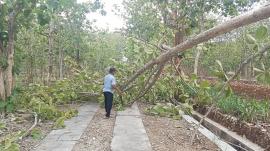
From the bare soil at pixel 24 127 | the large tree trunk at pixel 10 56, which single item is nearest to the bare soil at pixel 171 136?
the bare soil at pixel 24 127

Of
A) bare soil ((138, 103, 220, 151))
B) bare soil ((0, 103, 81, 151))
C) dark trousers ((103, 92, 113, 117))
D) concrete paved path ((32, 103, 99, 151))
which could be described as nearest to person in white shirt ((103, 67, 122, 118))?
dark trousers ((103, 92, 113, 117))

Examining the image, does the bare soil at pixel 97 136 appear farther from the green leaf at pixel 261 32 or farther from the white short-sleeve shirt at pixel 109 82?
the green leaf at pixel 261 32

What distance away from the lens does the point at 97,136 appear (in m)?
8.28

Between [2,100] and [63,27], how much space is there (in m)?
8.70

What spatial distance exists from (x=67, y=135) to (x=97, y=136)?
0.60 m

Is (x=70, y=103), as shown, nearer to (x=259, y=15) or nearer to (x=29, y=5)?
(x=29, y=5)

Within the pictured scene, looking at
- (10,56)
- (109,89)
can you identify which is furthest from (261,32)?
(10,56)

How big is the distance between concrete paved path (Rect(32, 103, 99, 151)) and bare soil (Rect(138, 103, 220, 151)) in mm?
1427

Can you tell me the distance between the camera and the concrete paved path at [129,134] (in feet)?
23.4

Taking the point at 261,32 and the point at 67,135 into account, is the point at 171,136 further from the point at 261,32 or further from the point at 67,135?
the point at 261,32

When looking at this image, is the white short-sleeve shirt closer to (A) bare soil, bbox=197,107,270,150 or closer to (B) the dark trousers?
(B) the dark trousers

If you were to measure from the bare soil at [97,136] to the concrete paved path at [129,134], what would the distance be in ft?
0.45

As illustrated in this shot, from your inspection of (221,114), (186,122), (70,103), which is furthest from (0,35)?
(221,114)

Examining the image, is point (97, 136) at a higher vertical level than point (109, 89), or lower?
lower
